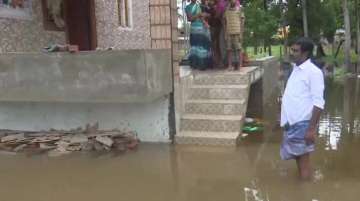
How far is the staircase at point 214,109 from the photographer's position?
7148 millimetres

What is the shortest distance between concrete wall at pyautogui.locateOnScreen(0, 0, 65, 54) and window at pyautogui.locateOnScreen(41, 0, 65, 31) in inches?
4.3

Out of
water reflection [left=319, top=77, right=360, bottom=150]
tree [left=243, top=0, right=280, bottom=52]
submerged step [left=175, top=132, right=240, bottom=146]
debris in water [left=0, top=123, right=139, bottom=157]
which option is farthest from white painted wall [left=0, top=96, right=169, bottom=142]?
tree [left=243, top=0, right=280, bottom=52]

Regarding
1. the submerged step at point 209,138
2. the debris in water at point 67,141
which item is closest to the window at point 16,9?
the debris in water at point 67,141

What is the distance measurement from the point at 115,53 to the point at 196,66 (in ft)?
13.0

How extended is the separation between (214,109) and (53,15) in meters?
3.53

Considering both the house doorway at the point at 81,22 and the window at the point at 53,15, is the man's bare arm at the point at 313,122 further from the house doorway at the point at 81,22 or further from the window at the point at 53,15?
the house doorway at the point at 81,22

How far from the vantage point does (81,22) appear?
995cm

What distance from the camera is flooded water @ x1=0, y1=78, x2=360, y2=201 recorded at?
16.1 feet

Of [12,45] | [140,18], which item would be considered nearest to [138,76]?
[12,45]

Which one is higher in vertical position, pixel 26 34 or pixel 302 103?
pixel 26 34

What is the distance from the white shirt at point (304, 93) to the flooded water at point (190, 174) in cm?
75

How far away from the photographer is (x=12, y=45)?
7816 millimetres

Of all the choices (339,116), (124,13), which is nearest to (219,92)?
(339,116)

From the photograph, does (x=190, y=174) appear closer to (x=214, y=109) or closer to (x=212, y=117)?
(x=212, y=117)
